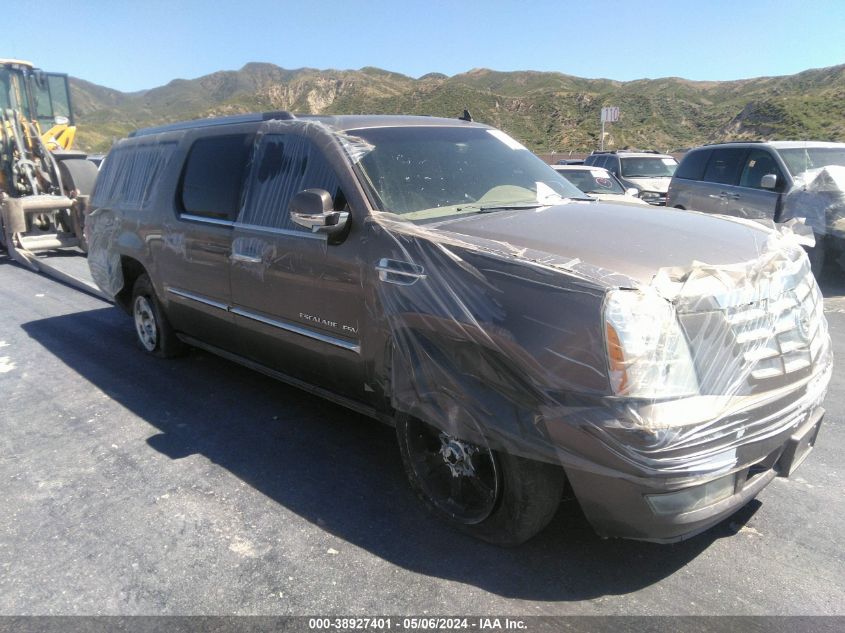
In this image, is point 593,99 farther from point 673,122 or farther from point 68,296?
point 68,296

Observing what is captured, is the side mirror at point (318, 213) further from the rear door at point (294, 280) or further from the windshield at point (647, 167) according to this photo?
the windshield at point (647, 167)

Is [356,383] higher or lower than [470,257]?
lower

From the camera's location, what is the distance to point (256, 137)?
4258 millimetres

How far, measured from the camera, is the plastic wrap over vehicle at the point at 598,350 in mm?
2338

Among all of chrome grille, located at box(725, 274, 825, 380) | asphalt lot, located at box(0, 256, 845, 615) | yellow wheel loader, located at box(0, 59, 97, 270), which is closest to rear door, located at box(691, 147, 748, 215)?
asphalt lot, located at box(0, 256, 845, 615)

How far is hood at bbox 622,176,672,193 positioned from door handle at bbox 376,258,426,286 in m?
12.4

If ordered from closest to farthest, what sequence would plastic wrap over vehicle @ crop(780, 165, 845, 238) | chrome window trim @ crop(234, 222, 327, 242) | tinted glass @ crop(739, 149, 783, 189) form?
chrome window trim @ crop(234, 222, 327, 242), plastic wrap over vehicle @ crop(780, 165, 845, 238), tinted glass @ crop(739, 149, 783, 189)

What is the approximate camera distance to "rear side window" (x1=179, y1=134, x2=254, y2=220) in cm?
434

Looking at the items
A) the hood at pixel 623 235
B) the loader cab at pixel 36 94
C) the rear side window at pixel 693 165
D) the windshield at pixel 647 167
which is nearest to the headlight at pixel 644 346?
the hood at pixel 623 235

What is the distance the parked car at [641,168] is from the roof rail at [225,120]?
11183 millimetres

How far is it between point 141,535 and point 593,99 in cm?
6660

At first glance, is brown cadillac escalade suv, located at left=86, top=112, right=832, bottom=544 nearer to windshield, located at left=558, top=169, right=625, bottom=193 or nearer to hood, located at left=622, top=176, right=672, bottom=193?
windshield, located at left=558, top=169, right=625, bottom=193

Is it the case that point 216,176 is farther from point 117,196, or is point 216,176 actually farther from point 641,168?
point 641,168

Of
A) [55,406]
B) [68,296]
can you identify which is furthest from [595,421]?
[68,296]
